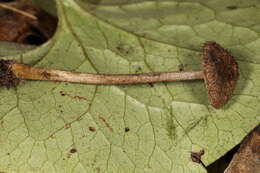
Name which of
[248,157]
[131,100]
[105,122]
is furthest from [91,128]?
[248,157]

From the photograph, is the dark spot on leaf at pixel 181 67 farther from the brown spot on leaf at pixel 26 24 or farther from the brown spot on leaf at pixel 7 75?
the brown spot on leaf at pixel 26 24

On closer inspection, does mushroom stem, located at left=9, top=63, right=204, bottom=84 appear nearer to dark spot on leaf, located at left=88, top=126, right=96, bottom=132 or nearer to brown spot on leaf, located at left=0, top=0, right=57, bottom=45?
dark spot on leaf, located at left=88, top=126, right=96, bottom=132

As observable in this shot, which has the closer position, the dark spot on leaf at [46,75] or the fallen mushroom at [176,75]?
the fallen mushroom at [176,75]

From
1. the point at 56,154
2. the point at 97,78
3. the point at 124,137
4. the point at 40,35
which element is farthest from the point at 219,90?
the point at 40,35

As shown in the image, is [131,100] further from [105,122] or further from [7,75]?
[7,75]

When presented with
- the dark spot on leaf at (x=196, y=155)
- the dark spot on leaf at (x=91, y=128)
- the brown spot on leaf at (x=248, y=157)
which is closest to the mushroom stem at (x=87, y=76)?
the dark spot on leaf at (x=91, y=128)

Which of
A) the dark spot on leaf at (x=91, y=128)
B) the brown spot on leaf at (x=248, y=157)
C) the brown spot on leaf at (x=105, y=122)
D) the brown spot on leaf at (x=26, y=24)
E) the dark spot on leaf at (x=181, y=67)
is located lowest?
the brown spot on leaf at (x=248, y=157)
